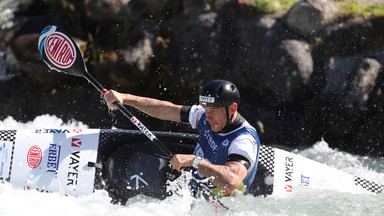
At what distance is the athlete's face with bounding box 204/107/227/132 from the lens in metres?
3.11

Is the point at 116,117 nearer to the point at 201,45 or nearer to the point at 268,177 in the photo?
the point at 201,45

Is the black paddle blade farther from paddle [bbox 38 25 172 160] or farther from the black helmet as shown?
the black helmet

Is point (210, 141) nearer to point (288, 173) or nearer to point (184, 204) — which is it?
point (184, 204)

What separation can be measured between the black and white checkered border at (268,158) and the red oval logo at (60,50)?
194 centimetres

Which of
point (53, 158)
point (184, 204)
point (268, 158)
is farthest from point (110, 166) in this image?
point (268, 158)

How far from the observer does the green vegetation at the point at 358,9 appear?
642 centimetres

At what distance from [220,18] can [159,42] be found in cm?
104

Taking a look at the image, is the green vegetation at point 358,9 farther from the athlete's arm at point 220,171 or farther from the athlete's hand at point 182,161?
the athlete's hand at point 182,161

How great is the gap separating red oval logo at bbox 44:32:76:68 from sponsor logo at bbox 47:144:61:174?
732 mm

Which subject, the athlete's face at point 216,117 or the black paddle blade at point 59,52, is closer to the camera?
the athlete's face at point 216,117

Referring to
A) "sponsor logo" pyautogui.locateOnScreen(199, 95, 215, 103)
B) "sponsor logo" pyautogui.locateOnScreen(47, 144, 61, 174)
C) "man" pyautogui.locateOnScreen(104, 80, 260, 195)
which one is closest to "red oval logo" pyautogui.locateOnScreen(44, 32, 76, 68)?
"man" pyautogui.locateOnScreen(104, 80, 260, 195)

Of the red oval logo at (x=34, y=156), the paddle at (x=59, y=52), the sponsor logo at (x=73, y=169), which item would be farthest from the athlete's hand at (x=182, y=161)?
the red oval logo at (x=34, y=156)

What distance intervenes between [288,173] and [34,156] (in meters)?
2.30

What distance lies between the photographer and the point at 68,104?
22.6ft
